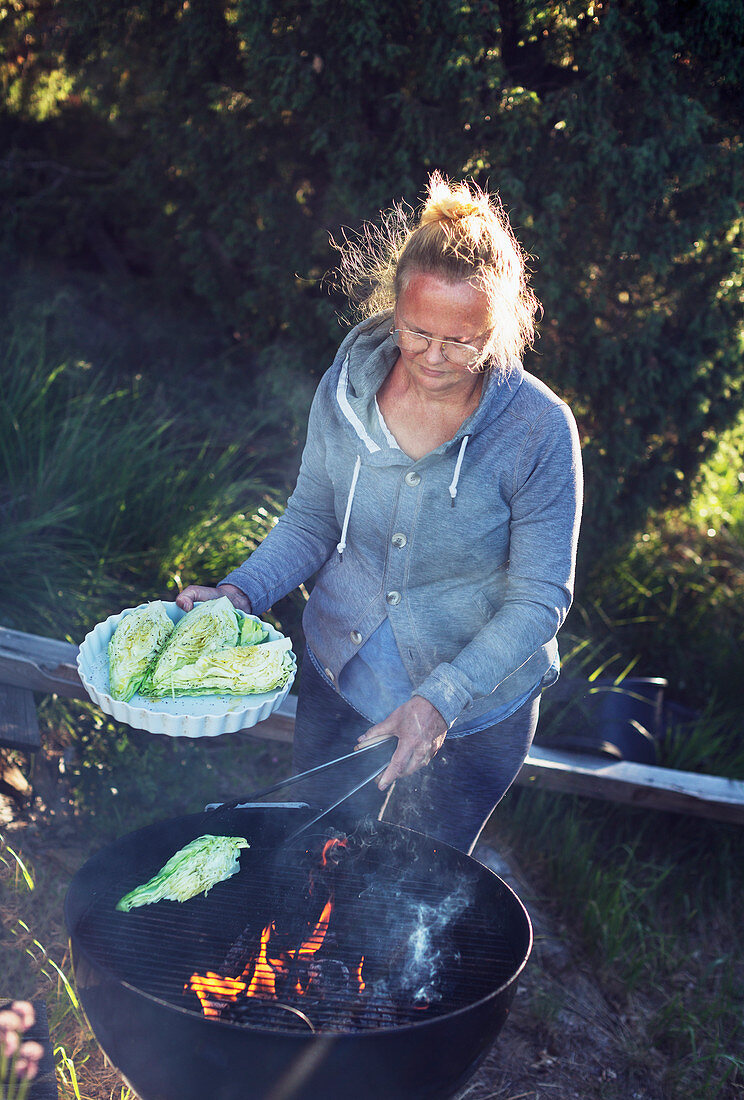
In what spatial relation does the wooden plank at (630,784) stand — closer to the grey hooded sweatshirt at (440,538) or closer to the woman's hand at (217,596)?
the grey hooded sweatshirt at (440,538)

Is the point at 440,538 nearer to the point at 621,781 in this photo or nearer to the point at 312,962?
the point at 312,962

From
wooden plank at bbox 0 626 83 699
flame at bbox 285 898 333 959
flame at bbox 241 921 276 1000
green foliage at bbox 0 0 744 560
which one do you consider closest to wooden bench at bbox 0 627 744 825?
wooden plank at bbox 0 626 83 699

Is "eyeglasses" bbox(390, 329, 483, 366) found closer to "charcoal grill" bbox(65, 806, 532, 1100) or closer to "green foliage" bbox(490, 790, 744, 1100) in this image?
"charcoal grill" bbox(65, 806, 532, 1100)

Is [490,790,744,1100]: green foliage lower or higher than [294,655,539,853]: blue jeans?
lower

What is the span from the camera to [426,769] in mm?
2484

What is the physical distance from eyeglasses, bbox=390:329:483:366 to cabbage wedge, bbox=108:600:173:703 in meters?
0.97

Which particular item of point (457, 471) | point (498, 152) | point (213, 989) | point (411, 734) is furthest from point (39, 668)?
point (498, 152)

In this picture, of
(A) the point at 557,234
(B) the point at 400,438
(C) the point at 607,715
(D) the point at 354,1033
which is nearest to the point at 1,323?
(A) the point at 557,234

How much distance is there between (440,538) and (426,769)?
Result: 2.46 feet

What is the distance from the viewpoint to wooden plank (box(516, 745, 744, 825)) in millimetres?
3354

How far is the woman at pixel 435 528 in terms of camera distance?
1.96 metres

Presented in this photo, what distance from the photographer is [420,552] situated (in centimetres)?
219

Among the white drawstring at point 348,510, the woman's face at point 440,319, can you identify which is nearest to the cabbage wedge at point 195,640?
the white drawstring at point 348,510

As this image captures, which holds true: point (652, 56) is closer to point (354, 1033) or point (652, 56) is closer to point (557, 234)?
point (557, 234)
